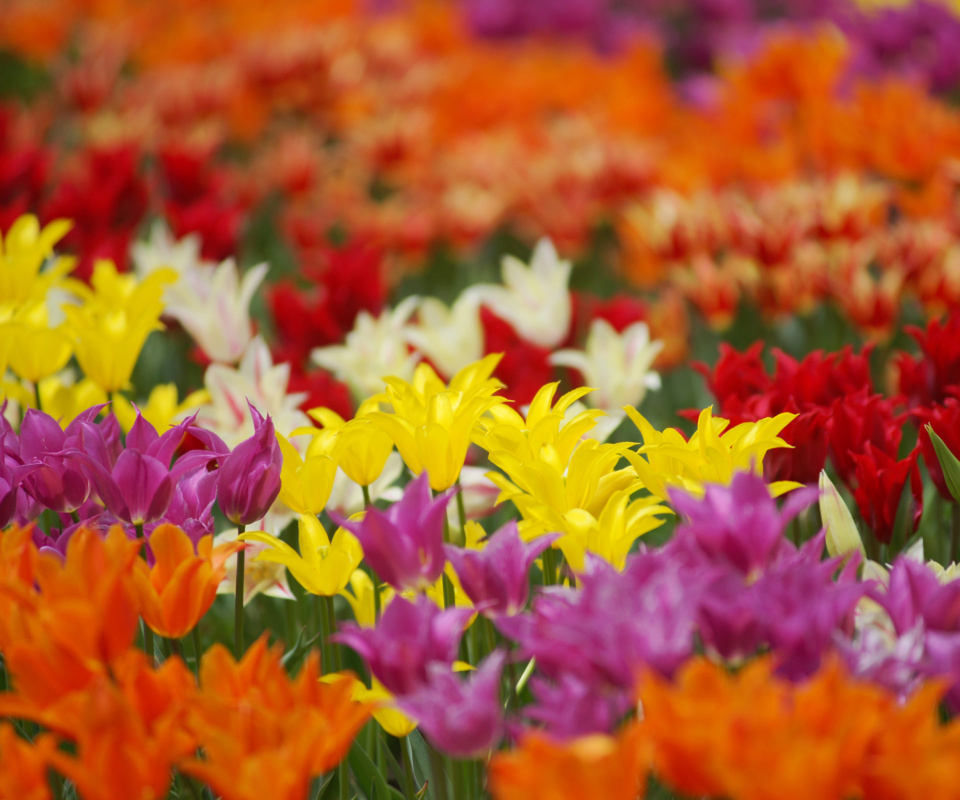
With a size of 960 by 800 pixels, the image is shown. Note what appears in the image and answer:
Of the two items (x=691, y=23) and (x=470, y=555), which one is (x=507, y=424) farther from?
(x=691, y=23)

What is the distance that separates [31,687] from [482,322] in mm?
1249

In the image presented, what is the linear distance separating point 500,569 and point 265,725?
230mm

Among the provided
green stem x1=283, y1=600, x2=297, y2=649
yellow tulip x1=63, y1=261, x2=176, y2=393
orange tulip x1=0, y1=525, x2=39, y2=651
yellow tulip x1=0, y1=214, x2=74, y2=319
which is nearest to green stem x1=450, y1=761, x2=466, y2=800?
orange tulip x1=0, y1=525, x2=39, y2=651

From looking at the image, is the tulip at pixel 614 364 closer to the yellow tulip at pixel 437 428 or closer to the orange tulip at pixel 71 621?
the yellow tulip at pixel 437 428

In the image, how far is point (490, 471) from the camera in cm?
92

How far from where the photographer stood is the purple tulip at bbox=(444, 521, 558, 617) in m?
0.74

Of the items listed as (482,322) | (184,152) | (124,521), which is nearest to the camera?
(124,521)

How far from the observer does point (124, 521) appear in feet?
2.85

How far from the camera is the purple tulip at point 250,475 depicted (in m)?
0.85

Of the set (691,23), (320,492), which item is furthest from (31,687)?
(691,23)

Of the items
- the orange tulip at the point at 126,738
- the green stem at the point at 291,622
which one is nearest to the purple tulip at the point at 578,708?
the orange tulip at the point at 126,738

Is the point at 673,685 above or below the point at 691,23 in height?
above

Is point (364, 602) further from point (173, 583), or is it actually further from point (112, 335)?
point (112, 335)

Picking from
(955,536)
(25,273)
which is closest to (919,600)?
(955,536)
